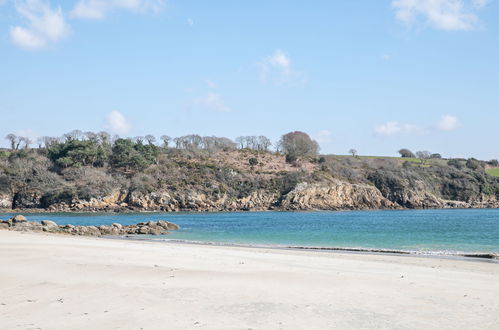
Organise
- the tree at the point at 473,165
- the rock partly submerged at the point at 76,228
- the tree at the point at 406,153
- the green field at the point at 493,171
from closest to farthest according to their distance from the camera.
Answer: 1. the rock partly submerged at the point at 76,228
2. the green field at the point at 493,171
3. the tree at the point at 473,165
4. the tree at the point at 406,153

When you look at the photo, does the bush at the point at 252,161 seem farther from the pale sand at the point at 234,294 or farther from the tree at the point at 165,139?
the pale sand at the point at 234,294

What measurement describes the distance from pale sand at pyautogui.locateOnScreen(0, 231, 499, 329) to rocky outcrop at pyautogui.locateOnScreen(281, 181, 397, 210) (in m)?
74.7

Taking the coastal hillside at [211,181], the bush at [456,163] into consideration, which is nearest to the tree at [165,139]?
the coastal hillside at [211,181]

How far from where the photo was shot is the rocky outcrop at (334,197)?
93812 millimetres

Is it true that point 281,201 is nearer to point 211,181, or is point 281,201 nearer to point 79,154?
point 211,181

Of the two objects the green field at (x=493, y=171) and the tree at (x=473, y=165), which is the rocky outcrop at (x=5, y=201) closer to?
the tree at (x=473, y=165)

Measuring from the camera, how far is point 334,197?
96.6 m

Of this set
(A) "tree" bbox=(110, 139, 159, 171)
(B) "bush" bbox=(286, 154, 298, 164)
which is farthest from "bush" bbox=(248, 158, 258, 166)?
(A) "tree" bbox=(110, 139, 159, 171)

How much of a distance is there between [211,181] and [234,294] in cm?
8309

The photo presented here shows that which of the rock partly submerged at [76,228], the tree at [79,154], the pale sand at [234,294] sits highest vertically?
the tree at [79,154]

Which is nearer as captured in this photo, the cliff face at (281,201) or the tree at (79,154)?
the cliff face at (281,201)

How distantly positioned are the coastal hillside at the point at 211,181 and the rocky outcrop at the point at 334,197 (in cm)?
21

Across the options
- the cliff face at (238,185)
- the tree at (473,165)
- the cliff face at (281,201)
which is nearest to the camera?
the cliff face at (281,201)

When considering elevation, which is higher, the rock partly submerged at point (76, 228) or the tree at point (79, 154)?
the tree at point (79, 154)
